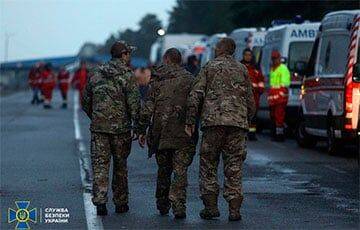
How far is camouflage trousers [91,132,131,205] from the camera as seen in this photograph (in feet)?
38.8

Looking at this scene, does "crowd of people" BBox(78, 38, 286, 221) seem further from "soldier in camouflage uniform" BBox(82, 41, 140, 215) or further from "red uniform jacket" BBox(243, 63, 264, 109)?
"red uniform jacket" BBox(243, 63, 264, 109)

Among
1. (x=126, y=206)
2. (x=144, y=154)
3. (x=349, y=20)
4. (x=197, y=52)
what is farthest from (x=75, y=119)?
(x=126, y=206)

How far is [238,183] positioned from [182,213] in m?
0.68

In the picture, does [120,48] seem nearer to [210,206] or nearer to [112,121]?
[112,121]

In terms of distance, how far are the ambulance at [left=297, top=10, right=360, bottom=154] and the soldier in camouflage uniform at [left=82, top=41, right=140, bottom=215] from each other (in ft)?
19.8

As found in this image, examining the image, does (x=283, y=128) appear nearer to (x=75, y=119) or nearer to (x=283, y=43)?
(x=283, y=43)

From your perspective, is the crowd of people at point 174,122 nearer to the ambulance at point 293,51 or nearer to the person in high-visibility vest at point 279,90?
the person in high-visibility vest at point 279,90

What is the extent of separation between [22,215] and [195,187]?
3.59m

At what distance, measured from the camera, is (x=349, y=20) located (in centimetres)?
1930

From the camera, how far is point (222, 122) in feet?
37.0

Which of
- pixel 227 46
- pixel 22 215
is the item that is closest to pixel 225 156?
pixel 227 46

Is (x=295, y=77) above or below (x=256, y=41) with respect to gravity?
below

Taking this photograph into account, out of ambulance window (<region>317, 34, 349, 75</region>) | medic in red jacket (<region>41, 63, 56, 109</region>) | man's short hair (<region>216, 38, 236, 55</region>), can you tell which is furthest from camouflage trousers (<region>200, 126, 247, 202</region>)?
medic in red jacket (<region>41, 63, 56, 109</region>)

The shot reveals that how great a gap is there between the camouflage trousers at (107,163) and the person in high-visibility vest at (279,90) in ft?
39.6
